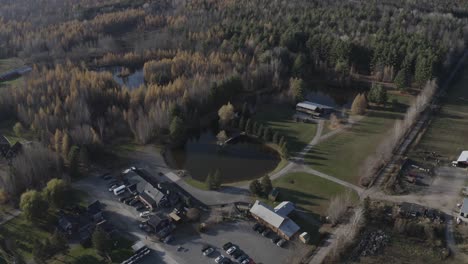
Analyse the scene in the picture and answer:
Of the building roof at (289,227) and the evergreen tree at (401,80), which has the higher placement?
the evergreen tree at (401,80)

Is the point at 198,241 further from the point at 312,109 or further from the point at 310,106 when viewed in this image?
the point at 310,106

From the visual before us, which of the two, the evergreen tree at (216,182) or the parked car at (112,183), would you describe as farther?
the parked car at (112,183)

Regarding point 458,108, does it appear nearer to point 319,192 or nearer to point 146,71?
point 319,192

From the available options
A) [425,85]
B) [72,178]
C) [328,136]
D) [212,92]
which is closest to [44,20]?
[212,92]

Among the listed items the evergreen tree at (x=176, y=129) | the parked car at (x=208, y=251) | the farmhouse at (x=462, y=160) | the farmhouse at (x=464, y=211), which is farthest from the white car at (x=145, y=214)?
the farmhouse at (x=462, y=160)

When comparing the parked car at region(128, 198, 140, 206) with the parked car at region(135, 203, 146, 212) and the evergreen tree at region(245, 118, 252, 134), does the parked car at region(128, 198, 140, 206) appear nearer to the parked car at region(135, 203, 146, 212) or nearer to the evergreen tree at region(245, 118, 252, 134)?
the parked car at region(135, 203, 146, 212)

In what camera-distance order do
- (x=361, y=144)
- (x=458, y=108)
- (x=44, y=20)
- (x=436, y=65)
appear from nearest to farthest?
(x=361, y=144) < (x=458, y=108) < (x=436, y=65) < (x=44, y=20)

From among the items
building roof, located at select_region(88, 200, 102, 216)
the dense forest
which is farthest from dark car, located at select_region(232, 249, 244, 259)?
the dense forest

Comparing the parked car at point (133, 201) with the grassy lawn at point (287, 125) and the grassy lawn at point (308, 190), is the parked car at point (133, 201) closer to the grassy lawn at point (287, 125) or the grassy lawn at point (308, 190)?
the grassy lawn at point (308, 190)
